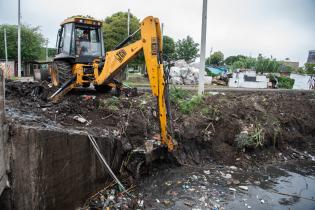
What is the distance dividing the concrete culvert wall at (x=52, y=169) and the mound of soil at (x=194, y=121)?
766 mm

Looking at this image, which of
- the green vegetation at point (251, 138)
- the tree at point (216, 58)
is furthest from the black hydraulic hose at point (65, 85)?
the tree at point (216, 58)

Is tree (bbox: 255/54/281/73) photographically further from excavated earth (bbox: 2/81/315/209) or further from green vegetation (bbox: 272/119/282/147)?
green vegetation (bbox: 272/119/282/147)

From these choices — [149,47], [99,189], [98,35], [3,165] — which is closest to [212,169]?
[99,189]

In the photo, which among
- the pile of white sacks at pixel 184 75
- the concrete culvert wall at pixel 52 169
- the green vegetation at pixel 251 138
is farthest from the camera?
the pile of white sacks at pixel 184 75

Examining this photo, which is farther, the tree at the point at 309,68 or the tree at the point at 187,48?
the tree at the point at 187,48

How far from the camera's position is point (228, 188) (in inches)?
235

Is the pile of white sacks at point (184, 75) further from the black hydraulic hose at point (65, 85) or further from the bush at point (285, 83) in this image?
the black hydraulic hose at point (65, 85)

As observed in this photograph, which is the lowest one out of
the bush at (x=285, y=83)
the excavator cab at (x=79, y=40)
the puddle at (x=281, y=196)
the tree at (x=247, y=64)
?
the puddle at (x=281, y=196)

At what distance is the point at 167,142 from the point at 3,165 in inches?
123

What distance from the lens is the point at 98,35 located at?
30.1ft

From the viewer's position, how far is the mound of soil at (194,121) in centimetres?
652

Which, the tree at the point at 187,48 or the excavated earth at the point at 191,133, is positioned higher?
the tree at the point at 187,48

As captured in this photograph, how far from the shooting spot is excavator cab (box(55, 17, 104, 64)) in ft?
28.2

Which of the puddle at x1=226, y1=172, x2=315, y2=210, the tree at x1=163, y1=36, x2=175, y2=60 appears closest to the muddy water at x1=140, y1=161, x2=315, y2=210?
the puddle at x1=226, y1=172, x2=315, y2=210
